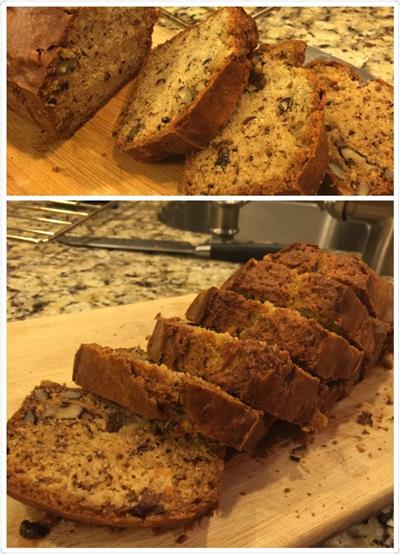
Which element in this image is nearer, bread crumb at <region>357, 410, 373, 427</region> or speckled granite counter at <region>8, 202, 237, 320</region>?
bread crumb at <region>357, 410, 373, 427</region>

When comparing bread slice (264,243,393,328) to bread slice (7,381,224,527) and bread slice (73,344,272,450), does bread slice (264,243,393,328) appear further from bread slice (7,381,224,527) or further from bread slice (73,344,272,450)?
bread slice (7,381,224,527)

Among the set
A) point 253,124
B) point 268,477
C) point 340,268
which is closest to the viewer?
point 268,477

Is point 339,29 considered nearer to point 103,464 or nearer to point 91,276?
point 91,276

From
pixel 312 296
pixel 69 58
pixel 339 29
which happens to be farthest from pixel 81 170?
pixel 339 29

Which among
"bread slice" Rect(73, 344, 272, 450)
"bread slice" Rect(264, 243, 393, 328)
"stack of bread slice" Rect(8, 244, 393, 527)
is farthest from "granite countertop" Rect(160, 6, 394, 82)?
"bread slice" Rect(73, 344, 272, 450)

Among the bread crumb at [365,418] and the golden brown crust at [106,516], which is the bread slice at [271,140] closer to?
the bread crumb at [365,418]

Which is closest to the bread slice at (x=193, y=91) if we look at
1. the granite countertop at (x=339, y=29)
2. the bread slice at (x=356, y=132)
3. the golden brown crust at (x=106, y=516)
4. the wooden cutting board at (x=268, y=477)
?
the bread slice at (x=356, y=132)

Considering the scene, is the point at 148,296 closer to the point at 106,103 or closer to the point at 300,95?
the point at 106,103
